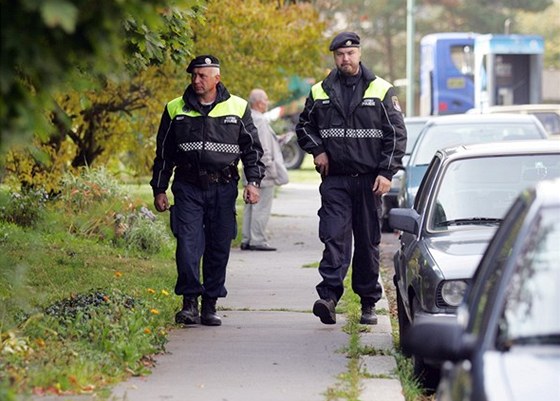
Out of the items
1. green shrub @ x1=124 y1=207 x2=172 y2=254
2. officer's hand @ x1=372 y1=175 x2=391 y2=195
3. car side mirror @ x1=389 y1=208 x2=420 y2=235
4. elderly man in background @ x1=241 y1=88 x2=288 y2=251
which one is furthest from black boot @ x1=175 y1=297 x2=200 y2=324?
elderly man in background @ x1=241 y1=88 x2=288 y2=251

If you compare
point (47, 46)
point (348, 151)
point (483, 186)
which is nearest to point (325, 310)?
point (348, 151)

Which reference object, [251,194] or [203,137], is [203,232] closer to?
[251,194]

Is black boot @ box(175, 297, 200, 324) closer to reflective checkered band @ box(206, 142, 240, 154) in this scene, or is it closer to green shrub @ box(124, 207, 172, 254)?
reflective checkered band @ box(206, 142, 240, 154)

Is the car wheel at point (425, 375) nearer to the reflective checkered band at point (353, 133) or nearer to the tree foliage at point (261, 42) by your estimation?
the reflective checkered band at point (353, 133)

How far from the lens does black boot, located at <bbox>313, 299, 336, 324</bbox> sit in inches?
406

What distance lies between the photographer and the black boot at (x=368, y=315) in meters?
10.6

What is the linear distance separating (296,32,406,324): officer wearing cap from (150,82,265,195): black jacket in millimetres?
432

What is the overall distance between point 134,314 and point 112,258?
4692 millimetres

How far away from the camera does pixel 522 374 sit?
4578 millimetres

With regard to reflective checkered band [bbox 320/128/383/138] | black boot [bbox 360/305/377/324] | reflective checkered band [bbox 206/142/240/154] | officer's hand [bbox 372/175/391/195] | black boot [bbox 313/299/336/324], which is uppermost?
reflective checkered band [bbox 320/128/383/138]

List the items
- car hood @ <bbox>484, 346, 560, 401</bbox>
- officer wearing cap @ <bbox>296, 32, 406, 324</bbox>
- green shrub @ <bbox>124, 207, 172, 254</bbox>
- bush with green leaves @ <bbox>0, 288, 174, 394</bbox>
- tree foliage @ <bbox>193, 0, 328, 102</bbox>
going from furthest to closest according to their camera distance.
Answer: tree foliage @ <bbox>193, 0, 328, 102</bbox>
green shrub @ <bbox>124, 207, 172, 254</bbox>
officer wearing cap @ <bbox>296, 32, 406, 324</bbox>
bush with green leaves @ <bbox>0, 288, 174, 394</bbox>
car hood @ <bbox>484, 346, 560, 401</bbox>

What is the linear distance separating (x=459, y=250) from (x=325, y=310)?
2.10 m

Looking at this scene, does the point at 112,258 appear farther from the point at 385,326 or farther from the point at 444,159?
the point at 444,159

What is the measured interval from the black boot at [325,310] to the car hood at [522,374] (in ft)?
18.1
